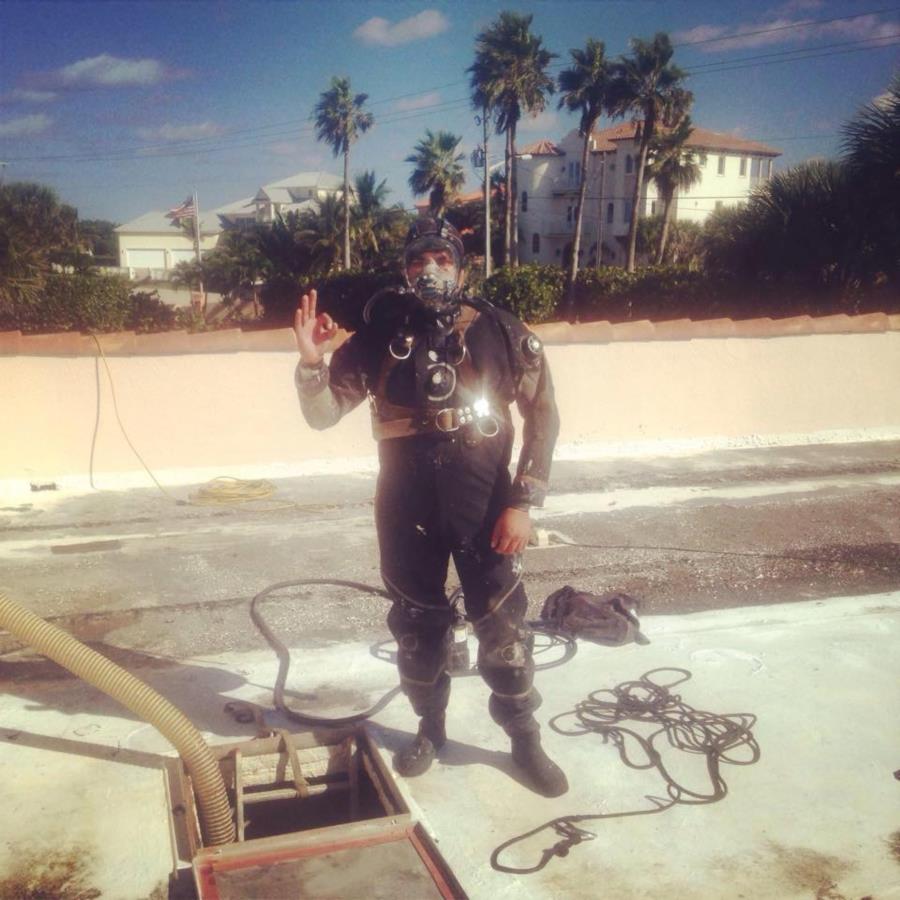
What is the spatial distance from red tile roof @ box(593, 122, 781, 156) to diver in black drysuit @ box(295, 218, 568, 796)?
65.6 m

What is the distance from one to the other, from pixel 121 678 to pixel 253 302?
5570 centimetres

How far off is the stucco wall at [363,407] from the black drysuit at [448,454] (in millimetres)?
5962

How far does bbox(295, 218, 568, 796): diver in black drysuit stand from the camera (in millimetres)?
3102

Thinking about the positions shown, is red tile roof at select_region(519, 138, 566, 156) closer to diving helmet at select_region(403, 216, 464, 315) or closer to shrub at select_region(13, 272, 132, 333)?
shrub at select_region(13, 272, 132, 333)

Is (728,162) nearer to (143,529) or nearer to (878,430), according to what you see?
(878,430)

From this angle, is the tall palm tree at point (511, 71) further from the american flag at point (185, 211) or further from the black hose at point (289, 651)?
the black hose at point (289, 651)

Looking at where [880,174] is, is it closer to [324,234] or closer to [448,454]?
[448,454]

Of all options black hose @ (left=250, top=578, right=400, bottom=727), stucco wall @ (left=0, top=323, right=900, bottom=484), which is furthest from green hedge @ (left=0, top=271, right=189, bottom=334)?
black hose @ (left=250, top=578, right=400, bottom=727)

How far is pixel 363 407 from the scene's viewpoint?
9336mm

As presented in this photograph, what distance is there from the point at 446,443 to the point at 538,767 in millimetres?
1349

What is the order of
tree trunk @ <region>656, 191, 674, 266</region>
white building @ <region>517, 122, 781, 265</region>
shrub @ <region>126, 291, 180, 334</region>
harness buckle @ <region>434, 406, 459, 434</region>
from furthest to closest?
white building @ <region>517, 122, 781, 265</region> < tree trunk @ <region>656, 191, 674, 266</region> < shrub @ <region>126, 291, 180, 334</region> < harness buckle @ <region>434, 406, 459, 434</region>

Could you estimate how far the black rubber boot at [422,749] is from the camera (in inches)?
135

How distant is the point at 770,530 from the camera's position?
7.20 m

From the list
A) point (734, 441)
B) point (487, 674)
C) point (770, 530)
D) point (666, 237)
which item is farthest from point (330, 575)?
point (666, 237)
